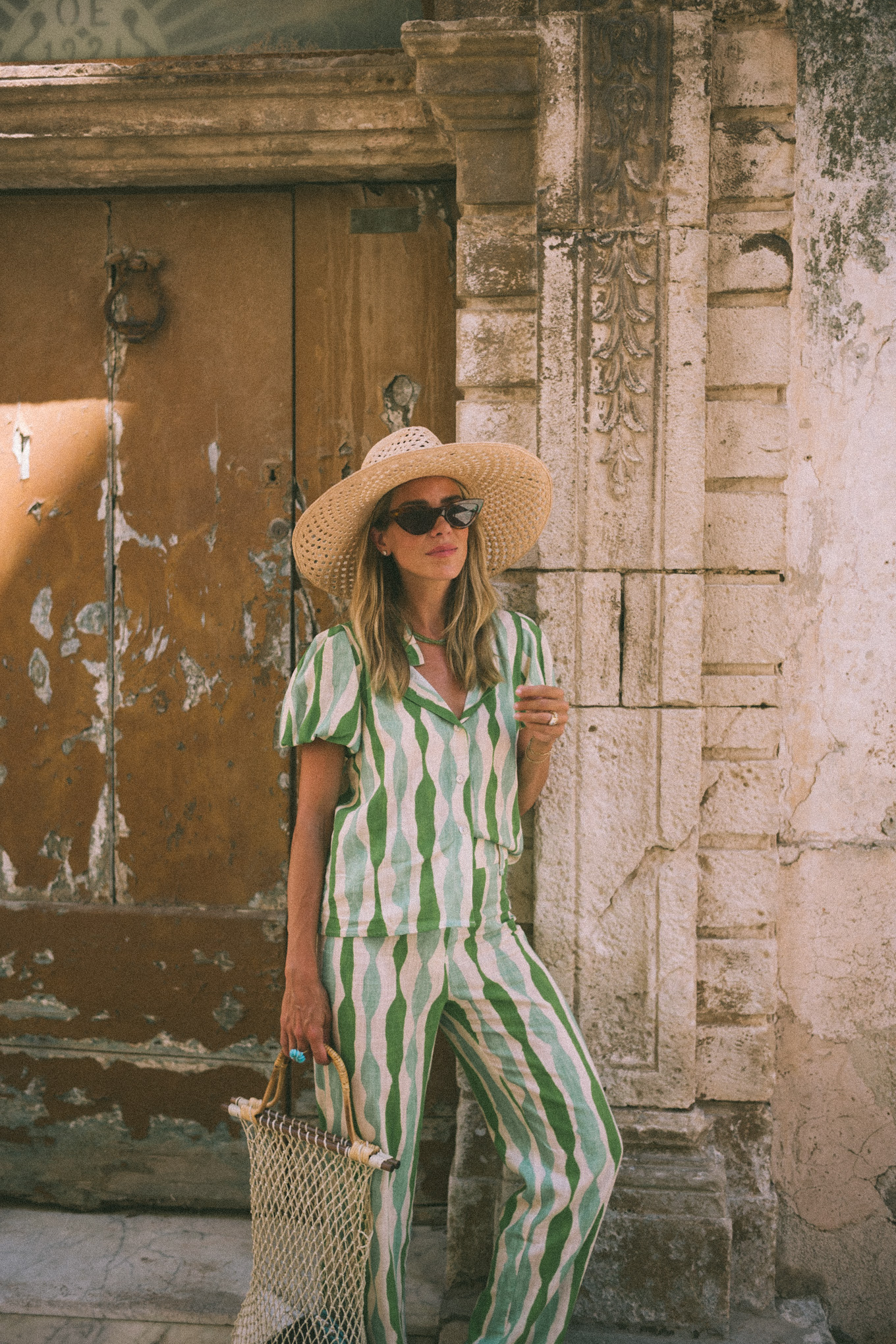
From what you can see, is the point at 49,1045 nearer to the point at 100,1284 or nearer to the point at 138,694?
the point at 100,1284

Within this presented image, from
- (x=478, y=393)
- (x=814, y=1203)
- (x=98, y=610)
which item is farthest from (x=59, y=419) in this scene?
(x=814, y=1203)

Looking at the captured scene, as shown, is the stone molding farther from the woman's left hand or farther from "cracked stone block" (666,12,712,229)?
the woman's left hand

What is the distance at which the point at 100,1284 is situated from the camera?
2.34m

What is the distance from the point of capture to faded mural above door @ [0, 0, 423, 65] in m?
2.47

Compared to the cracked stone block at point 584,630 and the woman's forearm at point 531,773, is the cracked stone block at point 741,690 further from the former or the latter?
the woman's forearm at point 531,773

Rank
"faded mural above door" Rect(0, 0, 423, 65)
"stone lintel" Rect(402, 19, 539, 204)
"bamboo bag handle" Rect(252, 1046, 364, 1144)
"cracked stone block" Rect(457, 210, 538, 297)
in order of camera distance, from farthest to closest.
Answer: "faded mural above door" Rect(0, 0, 423, 65), "cracked stone block" Rect(457, 210, 538, 297), "stone lintel" Rect(402, 19, 539, 204), "bamboo bag handle" Rect(252, 1046, 364, 1144)

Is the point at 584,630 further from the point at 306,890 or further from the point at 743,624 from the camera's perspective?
the point at 306,890

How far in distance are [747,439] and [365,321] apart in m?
1.04

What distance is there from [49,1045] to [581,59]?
9.39 ft

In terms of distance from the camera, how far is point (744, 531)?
2.26 m

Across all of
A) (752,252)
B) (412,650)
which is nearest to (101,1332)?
(412,650)

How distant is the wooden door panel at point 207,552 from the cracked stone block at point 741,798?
3.67 ft

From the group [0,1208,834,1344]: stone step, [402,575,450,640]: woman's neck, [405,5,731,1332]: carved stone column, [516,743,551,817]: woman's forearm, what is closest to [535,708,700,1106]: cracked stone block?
[405,5,731,1332]: carved stone column

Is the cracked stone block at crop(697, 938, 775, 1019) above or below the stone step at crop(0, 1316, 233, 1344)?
above
